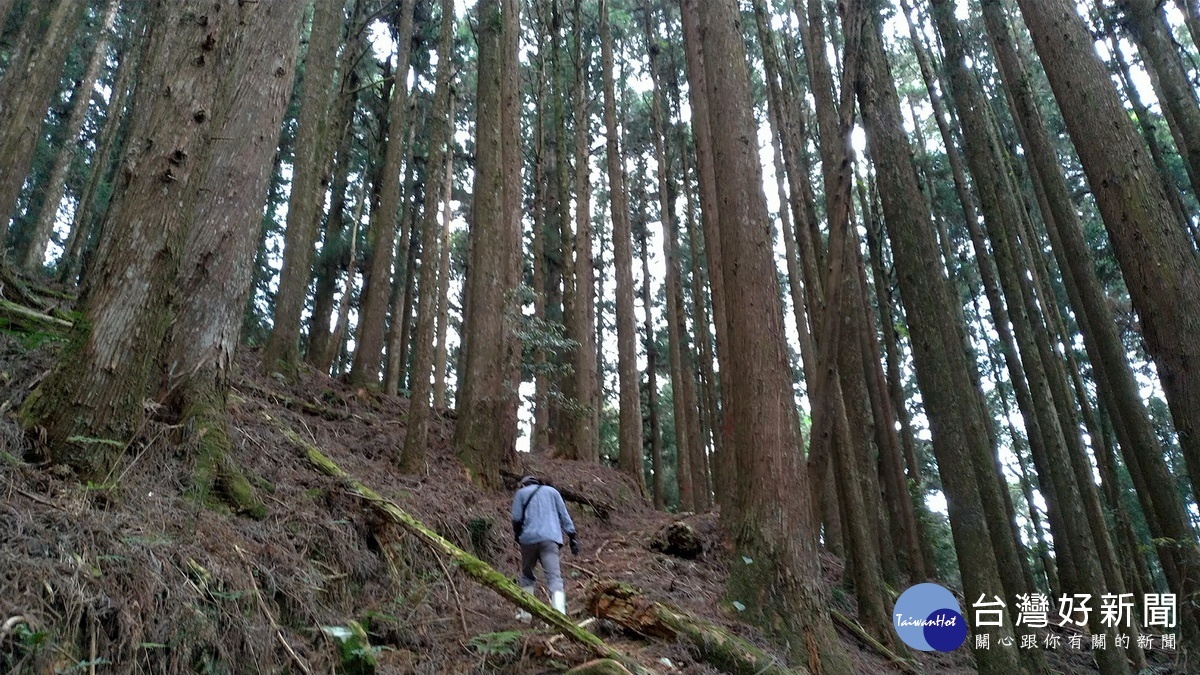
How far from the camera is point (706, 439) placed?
2228 centimetres

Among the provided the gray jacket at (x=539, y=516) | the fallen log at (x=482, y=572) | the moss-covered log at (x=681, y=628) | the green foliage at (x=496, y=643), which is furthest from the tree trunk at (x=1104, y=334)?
the green foliage at (x=496, y=643)

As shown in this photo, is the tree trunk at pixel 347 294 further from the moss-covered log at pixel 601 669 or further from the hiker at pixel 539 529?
the moss-covered log at pixel 601 669

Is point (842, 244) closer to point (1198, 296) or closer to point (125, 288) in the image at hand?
point (1198, 296)

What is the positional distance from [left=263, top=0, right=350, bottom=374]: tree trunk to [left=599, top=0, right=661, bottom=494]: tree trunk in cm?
685

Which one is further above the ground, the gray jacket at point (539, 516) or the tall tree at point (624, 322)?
the tall tree at point (624, 322)

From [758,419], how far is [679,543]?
371 cm

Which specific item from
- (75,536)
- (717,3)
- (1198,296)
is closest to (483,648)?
(75,536)

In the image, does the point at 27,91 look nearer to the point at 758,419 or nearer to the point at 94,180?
the point at 94,180

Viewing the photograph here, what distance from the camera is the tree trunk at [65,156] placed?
14.2 meters

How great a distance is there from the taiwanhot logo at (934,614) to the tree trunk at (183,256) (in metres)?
5.12

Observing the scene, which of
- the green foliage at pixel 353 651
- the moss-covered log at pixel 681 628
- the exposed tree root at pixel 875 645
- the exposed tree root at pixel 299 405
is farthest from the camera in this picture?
the exposed tree root at pixel 299 405

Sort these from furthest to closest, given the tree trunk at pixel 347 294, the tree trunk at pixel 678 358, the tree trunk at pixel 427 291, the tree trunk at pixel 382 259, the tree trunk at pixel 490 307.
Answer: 1. the tree trunk at pixel 678 358
2. the tree trunk at pixel 347 294
3. the tree trunk at pixel 382 259
4. the tree trunk at pixel 490 307
5. the tree trunk at pixel 427 291

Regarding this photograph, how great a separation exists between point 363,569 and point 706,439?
18.1 meters

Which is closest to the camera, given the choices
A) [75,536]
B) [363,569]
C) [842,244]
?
[75,536]
